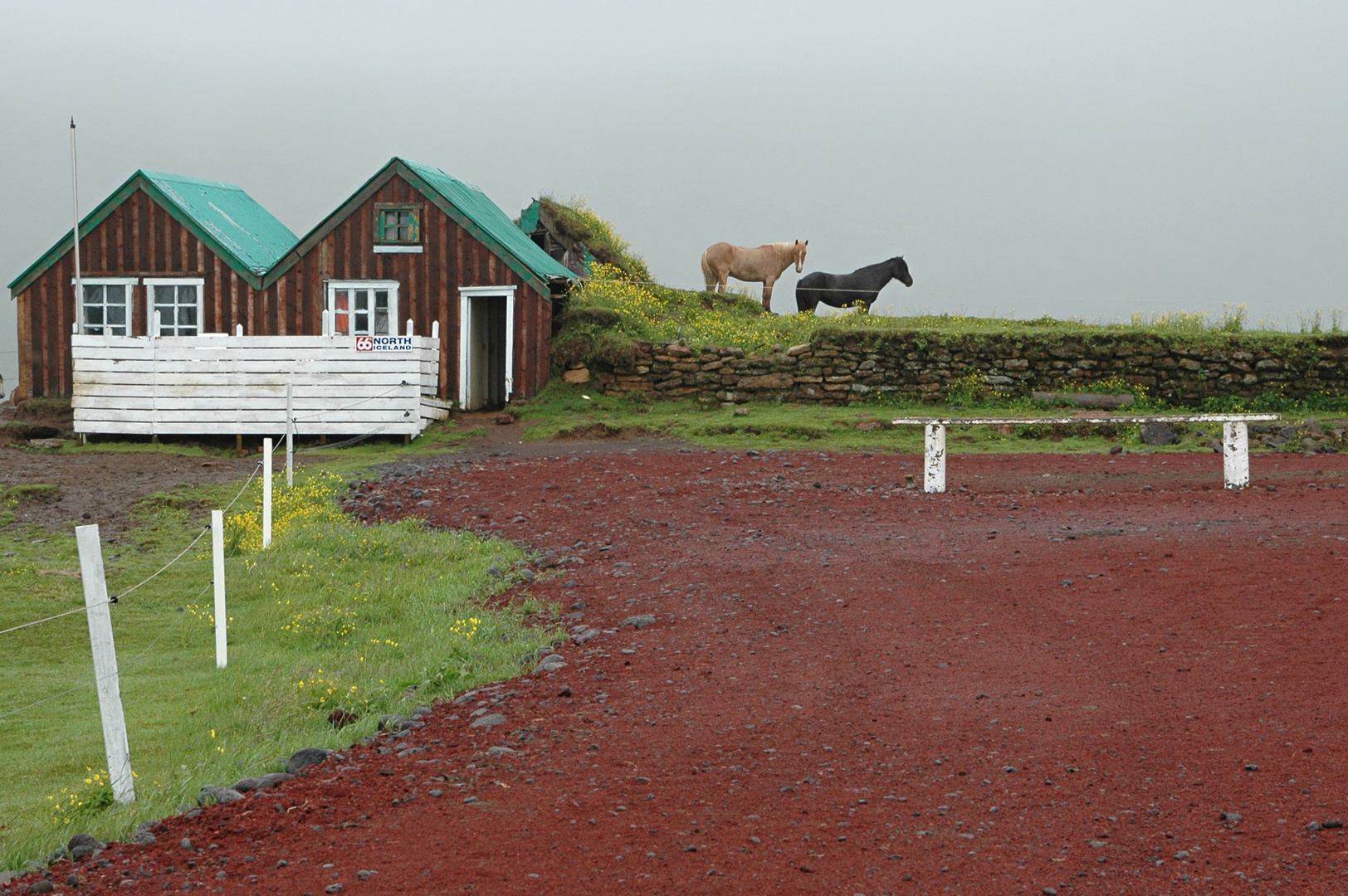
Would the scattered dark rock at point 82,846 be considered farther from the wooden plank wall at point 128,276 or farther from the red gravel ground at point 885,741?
the wooden plank wall at point 128,276

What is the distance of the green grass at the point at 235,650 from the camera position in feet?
23.1

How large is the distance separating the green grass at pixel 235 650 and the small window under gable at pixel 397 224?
1225 centimetres

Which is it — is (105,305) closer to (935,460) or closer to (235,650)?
(935,460)

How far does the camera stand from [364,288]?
88.1ft

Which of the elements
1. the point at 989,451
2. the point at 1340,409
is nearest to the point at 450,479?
the point at 989,451

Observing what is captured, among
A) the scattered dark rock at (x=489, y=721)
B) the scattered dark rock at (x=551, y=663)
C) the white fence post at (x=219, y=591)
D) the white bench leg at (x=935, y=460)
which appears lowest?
the scattered dark rock at (x=489, y=721)

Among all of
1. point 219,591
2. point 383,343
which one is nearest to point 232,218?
point 383,343

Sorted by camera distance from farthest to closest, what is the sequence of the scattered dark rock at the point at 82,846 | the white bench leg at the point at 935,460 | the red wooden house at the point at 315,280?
the red wooden house at the point at 315,280 < the white bench leg at the point at 935,460 < the scattered dark rock at the point at 82,846

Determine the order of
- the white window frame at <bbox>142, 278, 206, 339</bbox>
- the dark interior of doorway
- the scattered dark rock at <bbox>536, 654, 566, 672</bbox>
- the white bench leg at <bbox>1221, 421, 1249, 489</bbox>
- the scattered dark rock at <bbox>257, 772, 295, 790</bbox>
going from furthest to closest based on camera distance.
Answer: the dark interior of doorway
the white window frame at <bbox>142, 278, 206, 339</bbox>
the white bench leg at <bbox>1221, 421, 1249, 489</bbox>
the scattered dark rock at <bbox>536, 654, 566, 672</bbox>
the scattered dark rock at <bbox>257, 772, 295, 790</bbox>

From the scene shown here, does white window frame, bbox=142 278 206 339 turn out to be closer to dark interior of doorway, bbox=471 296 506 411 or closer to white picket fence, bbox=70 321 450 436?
white picket fence, bbox=70 321 450 436

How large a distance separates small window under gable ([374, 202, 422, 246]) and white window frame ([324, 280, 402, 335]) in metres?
0.85

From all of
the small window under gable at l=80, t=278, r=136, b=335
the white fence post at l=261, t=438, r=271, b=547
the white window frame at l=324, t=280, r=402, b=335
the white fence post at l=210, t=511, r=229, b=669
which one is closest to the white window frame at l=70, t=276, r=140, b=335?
the small window under gable at l=80, t=278, r=136, b=335

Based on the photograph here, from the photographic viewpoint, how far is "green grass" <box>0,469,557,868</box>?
23.1 feet

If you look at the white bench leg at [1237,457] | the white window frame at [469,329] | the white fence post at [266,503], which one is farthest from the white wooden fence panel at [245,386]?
the white bench leg at [1237,457]
